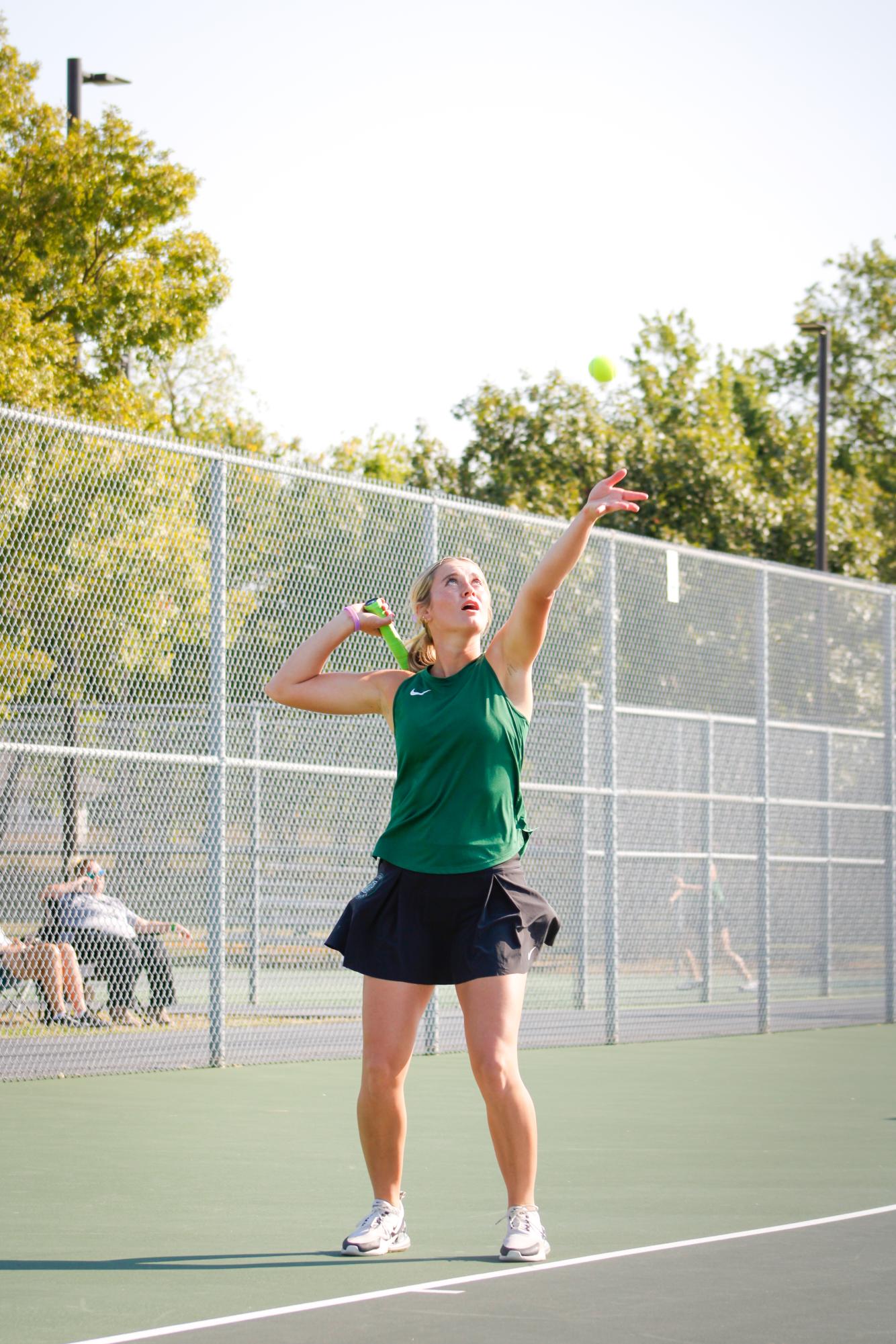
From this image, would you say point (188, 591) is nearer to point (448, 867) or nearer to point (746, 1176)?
point (746, 1176)

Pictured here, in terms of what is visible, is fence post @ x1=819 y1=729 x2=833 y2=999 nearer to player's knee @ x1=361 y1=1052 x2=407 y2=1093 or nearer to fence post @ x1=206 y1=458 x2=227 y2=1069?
fence post @ x1=206 y1=458 x2=227 y2=1069

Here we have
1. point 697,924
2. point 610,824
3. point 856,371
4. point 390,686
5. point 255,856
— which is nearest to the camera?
point 390,686

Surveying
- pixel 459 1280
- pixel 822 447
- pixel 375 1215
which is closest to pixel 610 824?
pixel 375 1215

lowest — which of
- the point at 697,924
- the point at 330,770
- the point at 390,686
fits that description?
the point at 697,924

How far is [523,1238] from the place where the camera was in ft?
16.4

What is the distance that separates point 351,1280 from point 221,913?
5.47 m

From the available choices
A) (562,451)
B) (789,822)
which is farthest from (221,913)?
(562,451)

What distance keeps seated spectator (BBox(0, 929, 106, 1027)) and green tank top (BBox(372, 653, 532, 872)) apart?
5386 mm

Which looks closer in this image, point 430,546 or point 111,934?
point 111,934

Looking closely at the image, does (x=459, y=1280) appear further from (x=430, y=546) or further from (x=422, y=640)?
(x=430, y=546)

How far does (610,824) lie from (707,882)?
2.96m

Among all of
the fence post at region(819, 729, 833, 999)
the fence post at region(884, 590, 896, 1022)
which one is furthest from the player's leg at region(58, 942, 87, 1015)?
the fence post at region(884, 590, 896, 1022)

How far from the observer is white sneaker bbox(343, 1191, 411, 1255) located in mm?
5102

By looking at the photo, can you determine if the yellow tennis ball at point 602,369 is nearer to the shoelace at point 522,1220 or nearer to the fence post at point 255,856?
the fence post at point 255,856
